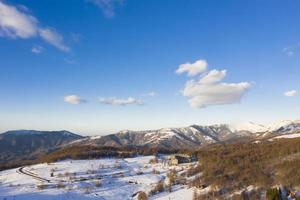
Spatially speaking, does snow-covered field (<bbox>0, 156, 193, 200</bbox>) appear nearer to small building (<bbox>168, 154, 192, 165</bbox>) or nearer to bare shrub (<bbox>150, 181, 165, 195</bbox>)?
bare shrub (<bbox>150, 181, 165, 195</bbox>)

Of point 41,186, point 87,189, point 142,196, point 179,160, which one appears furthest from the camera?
point 179,160

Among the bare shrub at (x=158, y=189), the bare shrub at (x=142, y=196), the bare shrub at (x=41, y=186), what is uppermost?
the bare shrub at (x=41, y=186)

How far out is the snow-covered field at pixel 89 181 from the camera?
299ft

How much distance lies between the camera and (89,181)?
10931 centimetres

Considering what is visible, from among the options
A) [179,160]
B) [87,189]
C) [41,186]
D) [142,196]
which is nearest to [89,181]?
[87,189]

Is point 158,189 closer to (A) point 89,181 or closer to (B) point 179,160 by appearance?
(A) point 89,181

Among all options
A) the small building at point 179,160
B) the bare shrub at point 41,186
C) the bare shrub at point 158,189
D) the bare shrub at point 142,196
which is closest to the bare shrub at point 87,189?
the bare shrub at point 41,186

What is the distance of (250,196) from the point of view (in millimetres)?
80688

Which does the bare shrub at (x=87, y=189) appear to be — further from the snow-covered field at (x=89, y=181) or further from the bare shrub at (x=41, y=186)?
the bare shrub at (x=41, y=186)

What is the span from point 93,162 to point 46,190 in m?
54.7

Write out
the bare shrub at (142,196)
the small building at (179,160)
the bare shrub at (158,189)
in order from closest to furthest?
the bare shrub at (142,196)
the bare shrub at (158,189)
the small building at (179,160)

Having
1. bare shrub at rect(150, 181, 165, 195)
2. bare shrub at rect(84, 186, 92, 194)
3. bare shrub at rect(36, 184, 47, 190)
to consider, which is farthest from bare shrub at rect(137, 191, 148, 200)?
bare shrub at rect(36, 184, 47, 190)

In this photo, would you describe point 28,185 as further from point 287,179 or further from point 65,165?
point 287,179

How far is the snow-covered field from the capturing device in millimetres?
91062
